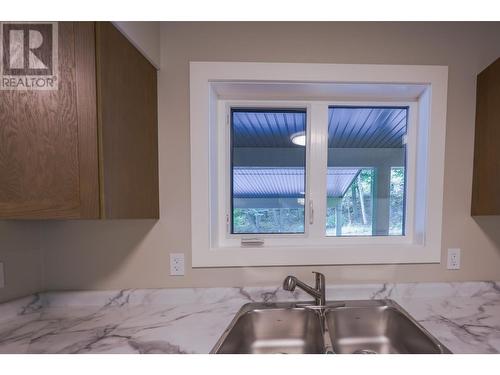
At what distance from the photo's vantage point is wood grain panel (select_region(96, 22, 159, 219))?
0.78 meters

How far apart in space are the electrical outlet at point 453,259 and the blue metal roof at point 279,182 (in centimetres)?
61

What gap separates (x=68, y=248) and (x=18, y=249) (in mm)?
188

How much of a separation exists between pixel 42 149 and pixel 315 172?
1.19 m

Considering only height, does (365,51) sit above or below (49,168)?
above

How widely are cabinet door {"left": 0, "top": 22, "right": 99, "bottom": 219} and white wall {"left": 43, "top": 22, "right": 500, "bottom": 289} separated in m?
0.41

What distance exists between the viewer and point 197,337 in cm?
89

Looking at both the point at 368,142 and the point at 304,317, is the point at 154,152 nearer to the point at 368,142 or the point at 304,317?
the point at 304,317

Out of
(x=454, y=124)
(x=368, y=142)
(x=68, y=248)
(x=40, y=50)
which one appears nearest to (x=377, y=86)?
(x=368, y=142)

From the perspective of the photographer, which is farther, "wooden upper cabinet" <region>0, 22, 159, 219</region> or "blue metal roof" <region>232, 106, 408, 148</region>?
"blue metal roof" <region>232, 106, 408, 148</region>

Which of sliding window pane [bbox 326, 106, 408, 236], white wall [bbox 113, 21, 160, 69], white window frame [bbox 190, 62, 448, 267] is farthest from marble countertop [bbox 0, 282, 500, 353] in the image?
white wall [bbox 113, 21, 160, 69]

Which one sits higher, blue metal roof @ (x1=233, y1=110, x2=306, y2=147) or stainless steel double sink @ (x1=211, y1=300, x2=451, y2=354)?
blue metal roof @ (x1=233, y1=110, x2=306, y2=147)

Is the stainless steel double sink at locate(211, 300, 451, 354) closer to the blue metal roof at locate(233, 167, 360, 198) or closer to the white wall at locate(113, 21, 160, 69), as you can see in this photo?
the blue metal roof at locate(233, 167, 360, 198)

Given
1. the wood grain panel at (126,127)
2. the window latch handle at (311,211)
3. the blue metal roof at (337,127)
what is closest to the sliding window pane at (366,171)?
Result: the blue metal roof at (337,127)

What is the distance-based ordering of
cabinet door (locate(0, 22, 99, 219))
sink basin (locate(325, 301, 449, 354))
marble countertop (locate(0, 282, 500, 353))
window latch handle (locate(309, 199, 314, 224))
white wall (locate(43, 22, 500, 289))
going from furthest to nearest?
window latch handle (locate(309, 199, 314, 224)) → white wall (locate(43, 22, 500, 289)) → sink basin (locate(325, 301, 449, 354)) → marble countertop (locate(0, 282, 500, 353)) → cabinet door (locate(0, 22, 99, 219))
